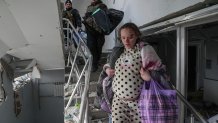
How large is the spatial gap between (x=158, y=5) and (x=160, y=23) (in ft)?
1.49

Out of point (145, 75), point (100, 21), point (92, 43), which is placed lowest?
point (145, 75)

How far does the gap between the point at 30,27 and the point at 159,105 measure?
47.3 inches

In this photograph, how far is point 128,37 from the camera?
1490 millimetres

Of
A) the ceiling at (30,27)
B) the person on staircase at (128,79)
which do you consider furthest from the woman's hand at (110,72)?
the ceiling at (30,27)

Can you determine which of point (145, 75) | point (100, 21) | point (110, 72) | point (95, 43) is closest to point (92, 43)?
point (95, 43)

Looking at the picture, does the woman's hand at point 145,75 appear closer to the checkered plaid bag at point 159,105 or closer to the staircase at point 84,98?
the checkered plaid bag at point 159,105

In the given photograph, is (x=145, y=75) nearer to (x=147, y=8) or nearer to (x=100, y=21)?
(x=147, y=8)

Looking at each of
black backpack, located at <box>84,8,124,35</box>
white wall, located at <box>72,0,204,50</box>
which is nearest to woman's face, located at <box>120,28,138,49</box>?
white wall, located at <box>72,0,204,50</box>

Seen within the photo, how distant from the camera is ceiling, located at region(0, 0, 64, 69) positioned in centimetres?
165

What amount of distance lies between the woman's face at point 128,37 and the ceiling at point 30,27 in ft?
1.78

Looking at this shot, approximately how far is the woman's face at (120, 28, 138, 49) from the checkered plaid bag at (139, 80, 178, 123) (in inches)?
11.3

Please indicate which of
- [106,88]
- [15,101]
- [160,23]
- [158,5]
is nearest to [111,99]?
[106,88]

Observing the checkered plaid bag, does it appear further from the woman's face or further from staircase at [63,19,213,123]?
the woman's face

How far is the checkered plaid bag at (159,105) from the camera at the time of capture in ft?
4.33
